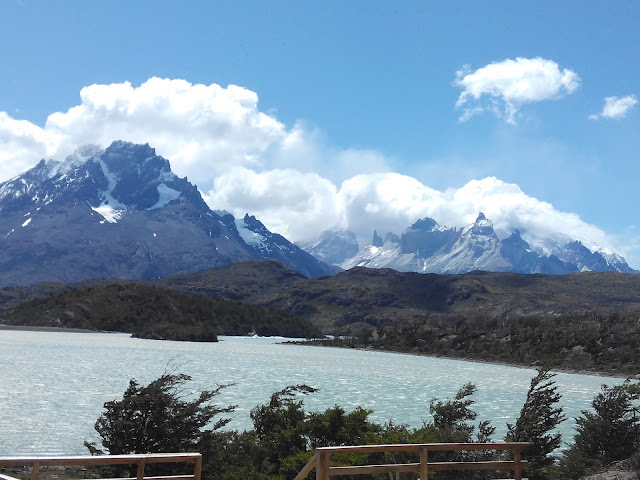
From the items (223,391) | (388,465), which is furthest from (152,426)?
(223,391)

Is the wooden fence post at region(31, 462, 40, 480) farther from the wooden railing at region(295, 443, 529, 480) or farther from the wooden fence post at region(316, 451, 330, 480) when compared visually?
the wooden fence post at region(316, 451, 330, 480)

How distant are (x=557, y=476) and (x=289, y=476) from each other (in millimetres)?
10636

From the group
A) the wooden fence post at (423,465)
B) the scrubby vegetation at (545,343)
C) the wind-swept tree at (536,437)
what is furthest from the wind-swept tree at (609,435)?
the scrubby vegetation at (545,343)

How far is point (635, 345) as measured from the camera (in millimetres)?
133375

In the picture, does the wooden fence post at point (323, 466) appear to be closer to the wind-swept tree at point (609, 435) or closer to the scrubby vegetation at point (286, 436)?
the scrubby vegetation at point (286, 436)

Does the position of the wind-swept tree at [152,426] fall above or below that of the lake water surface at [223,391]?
above

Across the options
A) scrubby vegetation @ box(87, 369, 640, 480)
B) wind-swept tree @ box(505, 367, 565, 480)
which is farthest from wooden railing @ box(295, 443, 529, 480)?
wind-swept tree @ box(505, 367, 565, 480)

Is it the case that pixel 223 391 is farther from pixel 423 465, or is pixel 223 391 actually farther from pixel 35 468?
pixel 35 468

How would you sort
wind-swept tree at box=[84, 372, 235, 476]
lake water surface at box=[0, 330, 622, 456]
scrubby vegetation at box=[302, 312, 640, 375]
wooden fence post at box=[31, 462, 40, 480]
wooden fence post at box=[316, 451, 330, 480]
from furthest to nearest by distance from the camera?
scrubby vegetation at box=[302, 312, 640, 375], lake water surface at box=[0, 330, 622, 456], wind-swept tree at box=[84, 372, 235, 476], wooden fence post at box=[316, 451, 330, 480], wooden fence post at box=[31, 462, 40, 480]

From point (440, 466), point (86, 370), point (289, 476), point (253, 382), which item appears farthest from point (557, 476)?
point (86, 370)

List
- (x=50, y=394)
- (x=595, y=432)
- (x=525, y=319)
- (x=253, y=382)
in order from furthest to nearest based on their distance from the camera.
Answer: (x=525, y=319) → (x=253, y=382) → (x=50, y=394) → (x=595, y=432)

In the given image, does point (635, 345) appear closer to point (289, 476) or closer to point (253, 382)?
point (253, 382)

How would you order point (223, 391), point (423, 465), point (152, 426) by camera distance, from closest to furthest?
1. point (423, 465)
2. point (152, 426)
3. point (223, 391)

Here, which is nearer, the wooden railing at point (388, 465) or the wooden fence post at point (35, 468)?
the wooden fence post at point (35, 468)
